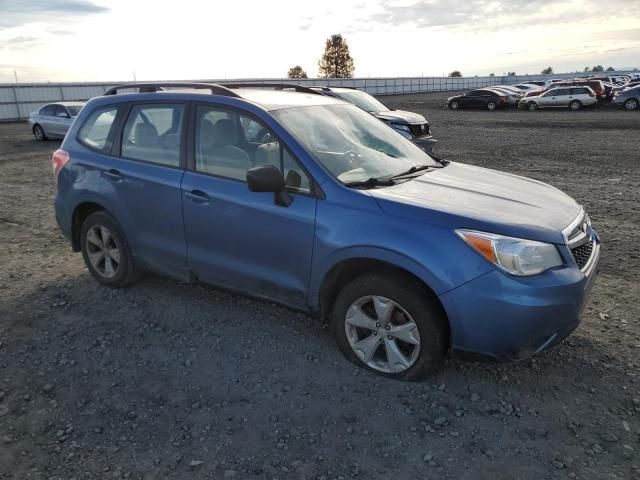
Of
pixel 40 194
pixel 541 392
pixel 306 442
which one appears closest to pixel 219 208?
pixel 306 442

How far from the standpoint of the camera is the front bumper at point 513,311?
2.98 m

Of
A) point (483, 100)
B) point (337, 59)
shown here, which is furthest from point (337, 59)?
point (483, 100)

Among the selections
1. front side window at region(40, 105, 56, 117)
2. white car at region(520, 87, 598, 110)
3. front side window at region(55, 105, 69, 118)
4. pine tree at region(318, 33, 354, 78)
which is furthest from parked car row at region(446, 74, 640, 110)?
pine tree at region(318, 33, 354, 78)

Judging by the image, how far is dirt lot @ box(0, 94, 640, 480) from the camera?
282cm

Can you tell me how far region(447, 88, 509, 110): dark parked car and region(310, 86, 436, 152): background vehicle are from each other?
21726 millimetres

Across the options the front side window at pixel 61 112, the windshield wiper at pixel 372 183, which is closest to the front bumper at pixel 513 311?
the windshield wiper at pixel 372 183

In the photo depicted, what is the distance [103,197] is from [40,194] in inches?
231

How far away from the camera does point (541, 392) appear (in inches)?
133

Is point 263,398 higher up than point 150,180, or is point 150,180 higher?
point 150,180

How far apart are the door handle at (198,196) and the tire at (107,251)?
1034 mm

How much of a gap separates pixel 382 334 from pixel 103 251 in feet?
9.47

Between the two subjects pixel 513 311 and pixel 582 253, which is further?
pixel 582 253

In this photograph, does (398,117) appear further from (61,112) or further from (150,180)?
(61,112)

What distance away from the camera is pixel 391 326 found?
3.42m
